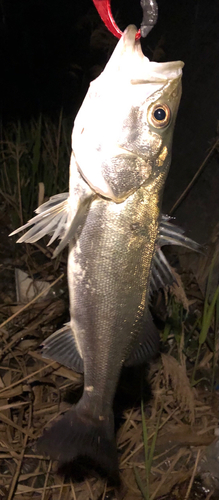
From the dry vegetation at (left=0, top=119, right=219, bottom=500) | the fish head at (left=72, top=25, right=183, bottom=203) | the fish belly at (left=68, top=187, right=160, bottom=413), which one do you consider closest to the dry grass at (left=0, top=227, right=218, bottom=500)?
the dry vegetation at (left=0, top=119, right=219, bottom=500)

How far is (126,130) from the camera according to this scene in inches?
44.3

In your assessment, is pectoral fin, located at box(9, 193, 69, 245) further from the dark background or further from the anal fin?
the dark background

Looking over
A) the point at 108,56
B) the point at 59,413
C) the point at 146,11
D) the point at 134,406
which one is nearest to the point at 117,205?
the point at 146,11

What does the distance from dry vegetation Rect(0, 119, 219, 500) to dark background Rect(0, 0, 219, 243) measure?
58cm

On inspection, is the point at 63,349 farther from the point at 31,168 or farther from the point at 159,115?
the point at 31,168

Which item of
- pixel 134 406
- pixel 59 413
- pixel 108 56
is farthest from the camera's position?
pixel 108 56

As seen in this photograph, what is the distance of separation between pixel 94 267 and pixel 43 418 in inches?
57.7

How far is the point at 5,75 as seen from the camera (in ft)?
14.2

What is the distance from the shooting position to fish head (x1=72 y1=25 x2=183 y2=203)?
1.09m

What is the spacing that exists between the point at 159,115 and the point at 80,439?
3.87 ft

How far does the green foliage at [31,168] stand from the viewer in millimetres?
2982

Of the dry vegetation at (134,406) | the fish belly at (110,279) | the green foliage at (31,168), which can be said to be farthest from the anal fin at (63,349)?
the green foliage at (31,168)

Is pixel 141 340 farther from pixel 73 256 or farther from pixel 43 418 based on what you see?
pixel 43 418

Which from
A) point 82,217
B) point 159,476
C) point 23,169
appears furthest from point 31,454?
point 23,169
